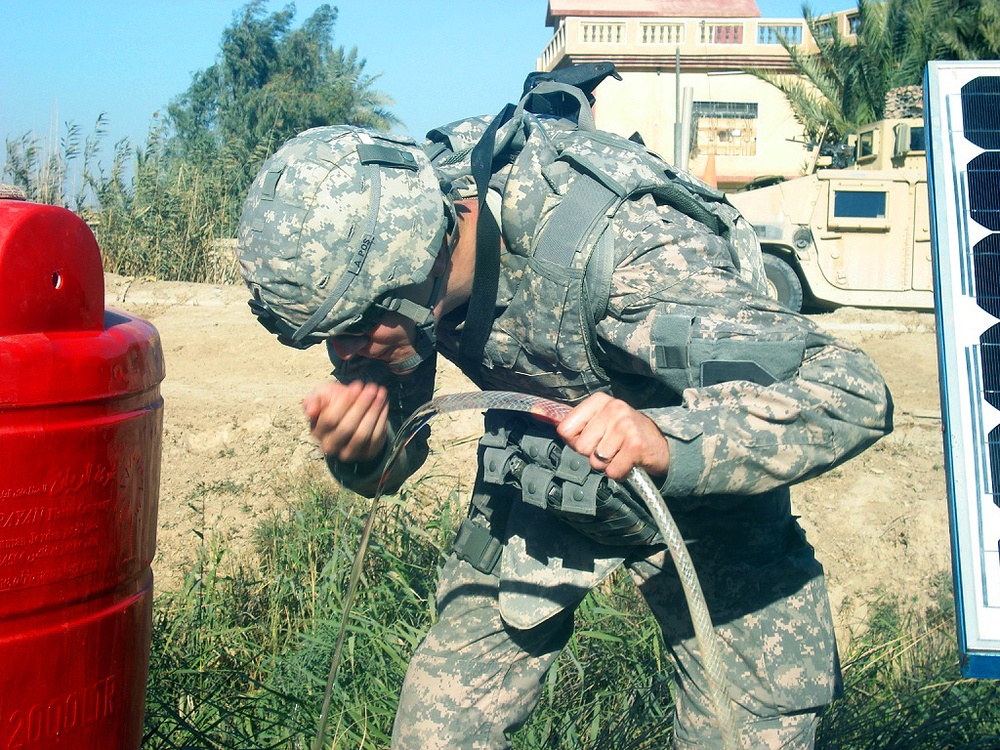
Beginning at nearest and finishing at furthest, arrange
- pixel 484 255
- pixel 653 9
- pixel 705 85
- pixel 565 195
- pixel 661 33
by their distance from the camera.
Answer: pixel 565 195
pixel 484 255
pixel 705 85
pixel 661 33
pixel 653 9

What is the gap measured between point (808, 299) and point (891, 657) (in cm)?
830

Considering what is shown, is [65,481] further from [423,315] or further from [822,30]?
[822,30]

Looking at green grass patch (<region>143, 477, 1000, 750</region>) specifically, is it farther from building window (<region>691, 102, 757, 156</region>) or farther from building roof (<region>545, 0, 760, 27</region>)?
building roof (<region>545, 0, 760, 27</region>)

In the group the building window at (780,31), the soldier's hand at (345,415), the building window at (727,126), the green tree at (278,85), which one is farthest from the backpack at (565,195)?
the building window at (780,31)

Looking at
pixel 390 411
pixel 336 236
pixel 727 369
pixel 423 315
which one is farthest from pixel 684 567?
pixel 390 411

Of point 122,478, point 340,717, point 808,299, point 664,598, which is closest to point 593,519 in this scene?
point 664,598

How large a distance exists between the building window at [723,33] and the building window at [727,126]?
5.87ft

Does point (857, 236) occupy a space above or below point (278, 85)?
below

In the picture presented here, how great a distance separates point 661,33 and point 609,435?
2530cm

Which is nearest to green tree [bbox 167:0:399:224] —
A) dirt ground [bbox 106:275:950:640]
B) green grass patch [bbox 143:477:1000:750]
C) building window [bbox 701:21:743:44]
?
building window [bbox 701:21:743:44]

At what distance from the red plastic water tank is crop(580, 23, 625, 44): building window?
2507 centimetres

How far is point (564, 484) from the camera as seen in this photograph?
65.6 inches

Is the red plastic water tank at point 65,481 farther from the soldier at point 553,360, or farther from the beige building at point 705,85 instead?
the beige building at point 705,85

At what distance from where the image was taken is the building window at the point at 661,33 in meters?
24.9
